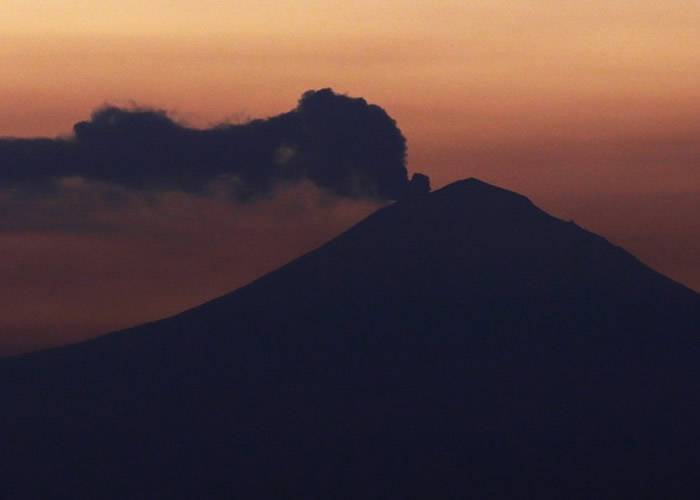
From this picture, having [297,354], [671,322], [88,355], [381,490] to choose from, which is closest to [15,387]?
[88,355]

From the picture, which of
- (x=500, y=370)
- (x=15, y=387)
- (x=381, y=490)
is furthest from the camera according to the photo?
(x=15, y=387)

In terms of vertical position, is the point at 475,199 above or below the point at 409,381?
above

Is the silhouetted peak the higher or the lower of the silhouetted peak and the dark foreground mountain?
the higher

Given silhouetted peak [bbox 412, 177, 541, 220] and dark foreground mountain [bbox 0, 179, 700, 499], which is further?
silhouetted peak [bbox 412, 177, 541, 220]

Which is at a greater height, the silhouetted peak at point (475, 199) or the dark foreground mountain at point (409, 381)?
the silhouetted peak at point (475, 199)

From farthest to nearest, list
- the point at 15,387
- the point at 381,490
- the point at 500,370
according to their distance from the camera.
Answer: the point at 15,387 → the point at 500,370 → the point at 381,490

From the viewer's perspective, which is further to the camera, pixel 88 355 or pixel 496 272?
pixel 88 355

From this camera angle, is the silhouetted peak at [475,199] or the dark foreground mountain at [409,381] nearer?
the dark foreground mountain at [409,381]

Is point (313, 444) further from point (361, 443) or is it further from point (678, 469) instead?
point (678, 469)
